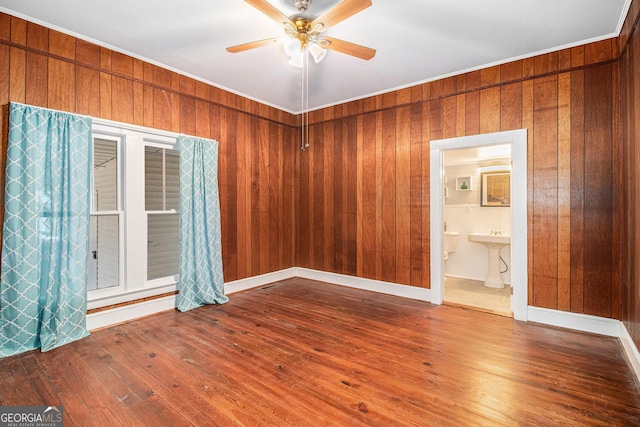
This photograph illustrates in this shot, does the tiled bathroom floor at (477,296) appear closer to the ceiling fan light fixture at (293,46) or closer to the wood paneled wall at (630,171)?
the wood paneled wall at (630,171)

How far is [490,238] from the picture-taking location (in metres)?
4.88

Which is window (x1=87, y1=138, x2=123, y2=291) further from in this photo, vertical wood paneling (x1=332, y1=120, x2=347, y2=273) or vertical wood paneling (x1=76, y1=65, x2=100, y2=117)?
vertical wood paneling (x1=332, y1=120, x2=347, y2=273)

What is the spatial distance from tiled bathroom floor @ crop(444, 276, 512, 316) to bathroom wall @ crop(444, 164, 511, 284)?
28 centimetres

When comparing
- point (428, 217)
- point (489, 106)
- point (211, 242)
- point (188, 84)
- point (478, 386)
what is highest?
point (188, 84)

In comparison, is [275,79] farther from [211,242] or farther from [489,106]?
[489,106]

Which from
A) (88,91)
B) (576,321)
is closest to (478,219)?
(576,321)

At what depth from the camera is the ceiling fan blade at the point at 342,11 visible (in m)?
1.95

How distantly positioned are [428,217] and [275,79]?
266 centimetres

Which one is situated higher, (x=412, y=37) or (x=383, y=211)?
(x=412, y=37)

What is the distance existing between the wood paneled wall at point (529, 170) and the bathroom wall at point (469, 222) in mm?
1917

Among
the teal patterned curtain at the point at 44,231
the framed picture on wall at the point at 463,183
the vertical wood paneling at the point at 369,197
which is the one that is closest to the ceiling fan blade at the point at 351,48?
the vertical wood paneling at the point at 369,197

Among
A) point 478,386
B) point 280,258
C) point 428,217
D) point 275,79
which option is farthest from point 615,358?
point 275,79

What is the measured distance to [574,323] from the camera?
3061 millimetres

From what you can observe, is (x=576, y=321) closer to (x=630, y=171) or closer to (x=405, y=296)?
(x=630, y=171)
